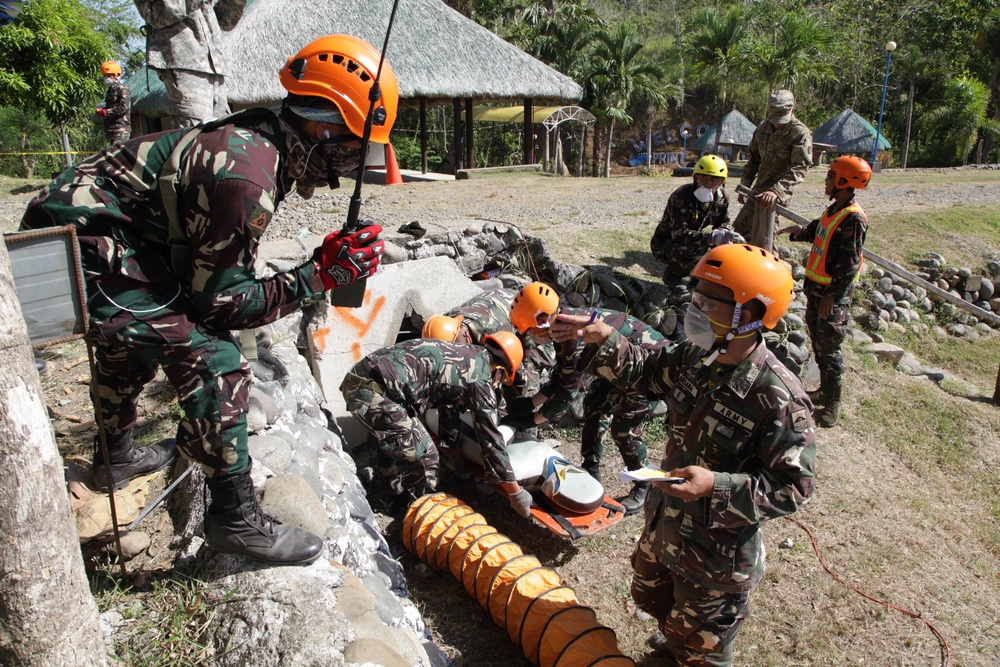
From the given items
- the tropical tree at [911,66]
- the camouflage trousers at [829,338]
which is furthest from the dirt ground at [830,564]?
the tropical tree at [911,66]

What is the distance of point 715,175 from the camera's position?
24.0 ft

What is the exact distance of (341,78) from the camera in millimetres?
2703

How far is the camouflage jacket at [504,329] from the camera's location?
5465mm

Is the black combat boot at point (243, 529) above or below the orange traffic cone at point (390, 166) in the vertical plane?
below

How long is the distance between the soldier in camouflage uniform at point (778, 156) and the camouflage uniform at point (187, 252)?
6.67 metres

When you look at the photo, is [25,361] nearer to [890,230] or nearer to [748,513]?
[748,513]

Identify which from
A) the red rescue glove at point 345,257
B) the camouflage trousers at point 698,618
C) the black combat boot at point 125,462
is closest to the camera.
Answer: the red rescue glove at point 345,257

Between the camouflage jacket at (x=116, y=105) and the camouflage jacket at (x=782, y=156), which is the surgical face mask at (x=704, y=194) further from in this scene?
the camouflage jacket at (x=116, y=105)

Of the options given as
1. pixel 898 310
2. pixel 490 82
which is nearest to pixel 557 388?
pixel 898 310

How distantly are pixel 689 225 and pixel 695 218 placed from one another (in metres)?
0.10

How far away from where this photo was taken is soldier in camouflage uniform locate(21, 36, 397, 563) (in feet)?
7.80

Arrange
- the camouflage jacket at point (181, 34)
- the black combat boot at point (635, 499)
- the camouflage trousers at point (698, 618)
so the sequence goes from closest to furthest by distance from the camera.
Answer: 1. the camouflage trousers at point (698, 618)
2. the camouflage jacket at point (181, 34)
3. the black combat boot at point (635, 499)

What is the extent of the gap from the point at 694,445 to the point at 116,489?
104 inches

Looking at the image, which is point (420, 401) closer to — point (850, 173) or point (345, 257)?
point (345, 257)
